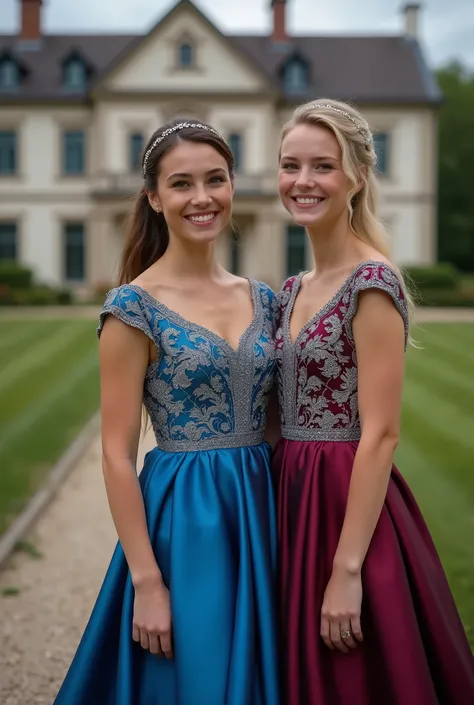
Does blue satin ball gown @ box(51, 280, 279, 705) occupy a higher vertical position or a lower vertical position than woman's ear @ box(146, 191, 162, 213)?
lower

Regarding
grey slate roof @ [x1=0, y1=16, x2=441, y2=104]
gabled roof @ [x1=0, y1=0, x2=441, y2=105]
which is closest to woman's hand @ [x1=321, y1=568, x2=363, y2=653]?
gabled roof @ [x1=0, y1=0, x2=441, y2=105]

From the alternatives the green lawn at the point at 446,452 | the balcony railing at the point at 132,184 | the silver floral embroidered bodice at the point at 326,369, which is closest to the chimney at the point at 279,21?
the balcony railing at the point at 132,184

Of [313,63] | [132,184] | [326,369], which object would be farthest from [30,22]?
[326,369]

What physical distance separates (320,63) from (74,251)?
11.2 metres

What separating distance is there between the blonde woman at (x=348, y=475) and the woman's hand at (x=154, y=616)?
0.35 m

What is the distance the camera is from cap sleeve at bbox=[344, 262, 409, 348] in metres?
2.38

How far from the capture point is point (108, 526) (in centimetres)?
602

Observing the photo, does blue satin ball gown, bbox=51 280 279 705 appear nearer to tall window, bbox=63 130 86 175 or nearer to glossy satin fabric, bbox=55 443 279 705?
glossy satin fabric, bbox=55 443 279 705

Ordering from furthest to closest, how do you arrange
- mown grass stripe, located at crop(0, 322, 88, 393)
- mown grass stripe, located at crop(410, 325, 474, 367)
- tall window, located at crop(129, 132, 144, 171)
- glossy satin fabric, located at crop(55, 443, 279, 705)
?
1. tall window, located at crop(129, 132, 144, 171)
2. mown grass stripe, located at crop(410, 325, 474, 367)
3. mown grass stripe, located at crop(0, 322, 88, 393)
4. glossy satin fabric, located at crop(55, 443, 279, 705)

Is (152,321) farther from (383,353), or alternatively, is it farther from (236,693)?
(236,693)

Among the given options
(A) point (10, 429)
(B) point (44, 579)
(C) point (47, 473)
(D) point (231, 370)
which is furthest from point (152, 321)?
(A) point (10, 429)

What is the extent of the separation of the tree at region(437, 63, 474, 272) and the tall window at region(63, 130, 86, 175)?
1982cm

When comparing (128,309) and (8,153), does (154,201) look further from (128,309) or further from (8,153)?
(8,153)

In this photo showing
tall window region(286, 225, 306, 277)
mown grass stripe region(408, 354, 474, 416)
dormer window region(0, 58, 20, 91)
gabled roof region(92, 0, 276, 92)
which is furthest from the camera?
tall window region(286, 225, 306, 277)
